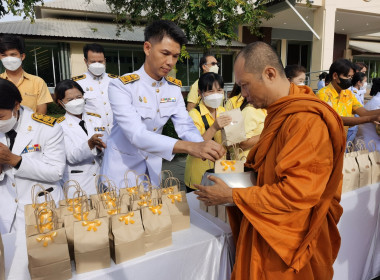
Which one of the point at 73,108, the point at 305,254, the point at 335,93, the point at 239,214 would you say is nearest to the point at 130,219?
the point at 239,214

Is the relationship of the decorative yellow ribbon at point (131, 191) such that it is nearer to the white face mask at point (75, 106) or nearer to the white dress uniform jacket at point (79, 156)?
the white dress uniform jacket at point (79, 156)

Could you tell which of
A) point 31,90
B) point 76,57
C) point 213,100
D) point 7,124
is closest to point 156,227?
point 7,124

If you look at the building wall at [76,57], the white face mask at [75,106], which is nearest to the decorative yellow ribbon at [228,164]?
the white face mask at [75,106]

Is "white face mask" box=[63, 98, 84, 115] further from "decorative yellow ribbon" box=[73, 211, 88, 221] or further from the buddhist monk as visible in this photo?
the buddhist monk

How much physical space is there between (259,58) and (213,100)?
148 cm

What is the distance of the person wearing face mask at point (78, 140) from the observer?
2584 millimetres

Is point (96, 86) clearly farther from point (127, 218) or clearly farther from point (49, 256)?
point (49, 256)

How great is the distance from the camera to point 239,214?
1633mm

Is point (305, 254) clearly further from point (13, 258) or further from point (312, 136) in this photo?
point (13, 258)

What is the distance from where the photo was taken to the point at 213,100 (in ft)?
9.41

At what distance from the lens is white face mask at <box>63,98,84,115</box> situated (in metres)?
2.74

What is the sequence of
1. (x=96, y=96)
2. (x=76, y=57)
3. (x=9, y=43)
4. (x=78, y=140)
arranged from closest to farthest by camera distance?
(x=78, y=140), (x=9, y=43), (x=96, y=96), (x=76, y=57)

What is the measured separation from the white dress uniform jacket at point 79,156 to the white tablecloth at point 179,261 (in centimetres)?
103

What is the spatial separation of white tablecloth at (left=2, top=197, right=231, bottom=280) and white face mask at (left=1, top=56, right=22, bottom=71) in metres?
2.18
